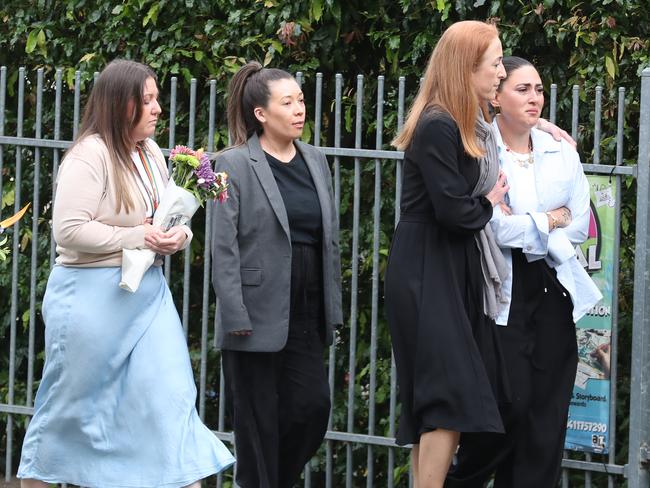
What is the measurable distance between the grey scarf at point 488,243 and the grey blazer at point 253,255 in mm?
696

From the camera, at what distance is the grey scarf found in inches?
219

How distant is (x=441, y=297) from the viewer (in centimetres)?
552

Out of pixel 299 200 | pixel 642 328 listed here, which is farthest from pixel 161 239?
pixel 642 328

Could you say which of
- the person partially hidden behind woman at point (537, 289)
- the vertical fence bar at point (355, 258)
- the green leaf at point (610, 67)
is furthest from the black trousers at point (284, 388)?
the green leaf at point (610, 67)

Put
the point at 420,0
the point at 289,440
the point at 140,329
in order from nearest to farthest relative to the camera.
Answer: the point at 140,329 → the point at 289,440 → the point at 420,0

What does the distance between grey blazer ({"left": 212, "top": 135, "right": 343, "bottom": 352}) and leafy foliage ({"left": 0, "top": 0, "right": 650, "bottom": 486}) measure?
759mm

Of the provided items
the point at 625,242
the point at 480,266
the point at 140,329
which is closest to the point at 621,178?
the point at 625,242

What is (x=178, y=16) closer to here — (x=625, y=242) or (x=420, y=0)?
(x=420, y=0)

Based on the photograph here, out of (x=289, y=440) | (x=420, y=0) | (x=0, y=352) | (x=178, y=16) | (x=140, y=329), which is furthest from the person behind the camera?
(x=0, y=352)

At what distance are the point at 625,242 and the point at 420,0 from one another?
1.54 metres

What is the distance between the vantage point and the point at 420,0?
6906 mm

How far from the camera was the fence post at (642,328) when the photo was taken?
5.89m

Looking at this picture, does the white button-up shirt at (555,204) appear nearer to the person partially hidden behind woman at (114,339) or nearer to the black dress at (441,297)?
the black dress at (441,297)

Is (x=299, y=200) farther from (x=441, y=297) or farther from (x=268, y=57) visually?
(x=268, y=57)
